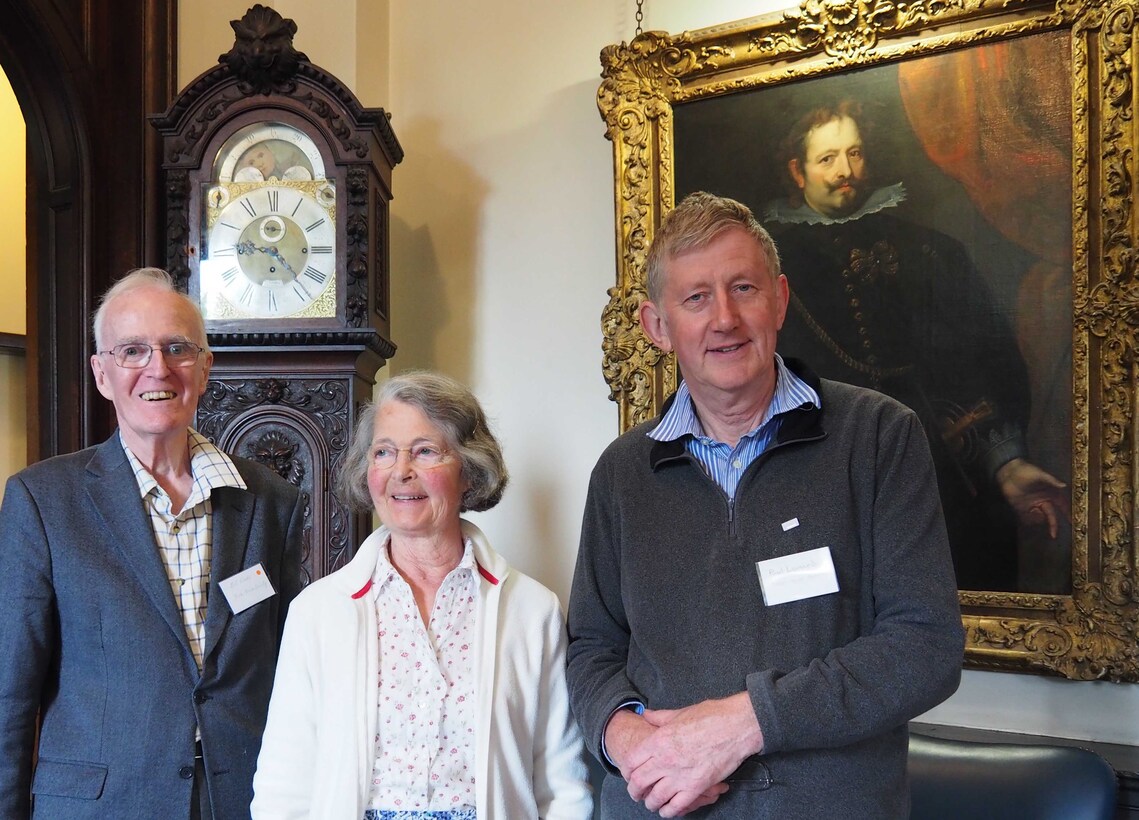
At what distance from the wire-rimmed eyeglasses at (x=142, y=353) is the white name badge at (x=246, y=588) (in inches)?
16.2

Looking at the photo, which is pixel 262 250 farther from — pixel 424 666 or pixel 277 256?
pixel 424 666

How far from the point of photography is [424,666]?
5.55 ft

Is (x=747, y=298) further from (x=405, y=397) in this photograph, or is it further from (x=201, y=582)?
(x=201, y=582)

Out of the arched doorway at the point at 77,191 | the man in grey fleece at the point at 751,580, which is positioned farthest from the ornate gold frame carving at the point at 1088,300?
the arched doorway at the point at 77,191

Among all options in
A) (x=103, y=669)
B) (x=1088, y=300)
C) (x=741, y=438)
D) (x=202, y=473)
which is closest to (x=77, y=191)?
(x=202, y=473)

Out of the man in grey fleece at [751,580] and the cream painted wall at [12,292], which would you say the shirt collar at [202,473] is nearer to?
the man in grey fleece at [751,580]

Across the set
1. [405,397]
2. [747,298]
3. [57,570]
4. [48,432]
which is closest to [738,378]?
[747,298]

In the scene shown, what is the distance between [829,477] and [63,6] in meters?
2.63

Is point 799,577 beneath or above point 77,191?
beneath

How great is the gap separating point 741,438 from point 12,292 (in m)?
3.83

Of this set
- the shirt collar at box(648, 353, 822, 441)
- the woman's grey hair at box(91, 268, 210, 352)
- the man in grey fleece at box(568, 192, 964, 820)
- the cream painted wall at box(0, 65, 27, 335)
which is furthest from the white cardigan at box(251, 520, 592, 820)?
the cream painted wall at box(0, 65, 27, 335)

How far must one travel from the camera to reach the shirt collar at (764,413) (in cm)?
157

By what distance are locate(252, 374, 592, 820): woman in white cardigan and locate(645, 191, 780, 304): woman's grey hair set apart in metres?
0.46

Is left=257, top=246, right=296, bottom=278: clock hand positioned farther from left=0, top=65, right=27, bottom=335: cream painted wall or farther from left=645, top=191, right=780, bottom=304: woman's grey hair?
left=0, top=65, right=27, bottom=335: cream painted wall
